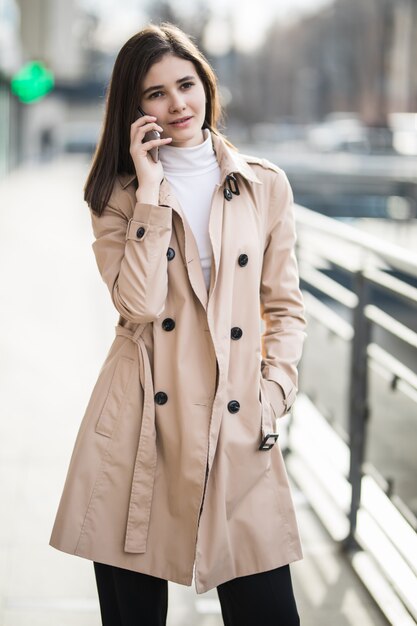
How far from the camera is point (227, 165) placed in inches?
104

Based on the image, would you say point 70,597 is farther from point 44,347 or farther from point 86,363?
point 44,347

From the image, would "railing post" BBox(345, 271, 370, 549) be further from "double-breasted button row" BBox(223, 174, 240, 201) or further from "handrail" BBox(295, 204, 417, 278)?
"double-breasted button row" BBox(223, 174, 240, 201)

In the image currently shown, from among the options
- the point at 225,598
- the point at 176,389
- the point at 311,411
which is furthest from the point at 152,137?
the point at 311,411

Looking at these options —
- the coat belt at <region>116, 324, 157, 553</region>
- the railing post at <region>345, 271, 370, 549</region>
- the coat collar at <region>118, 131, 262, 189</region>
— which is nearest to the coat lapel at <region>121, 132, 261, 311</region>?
the coat collar at <region>118, 131, 262, 189</region>

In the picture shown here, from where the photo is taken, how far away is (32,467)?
5.45 metres

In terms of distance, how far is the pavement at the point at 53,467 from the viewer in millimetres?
3770

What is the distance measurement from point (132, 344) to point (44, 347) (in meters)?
6.17

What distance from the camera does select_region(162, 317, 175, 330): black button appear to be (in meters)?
2.58

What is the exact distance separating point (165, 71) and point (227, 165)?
31cm

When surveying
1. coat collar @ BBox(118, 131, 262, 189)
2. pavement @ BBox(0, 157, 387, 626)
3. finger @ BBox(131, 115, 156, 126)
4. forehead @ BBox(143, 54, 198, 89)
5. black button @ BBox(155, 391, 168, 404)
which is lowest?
pavement @ BBox(0, 157, 387, 626)

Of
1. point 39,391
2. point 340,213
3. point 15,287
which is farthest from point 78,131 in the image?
point 39,391

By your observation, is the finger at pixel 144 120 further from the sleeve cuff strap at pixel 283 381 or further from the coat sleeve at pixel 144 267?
the sleeve cuff strap at pixel 283 381

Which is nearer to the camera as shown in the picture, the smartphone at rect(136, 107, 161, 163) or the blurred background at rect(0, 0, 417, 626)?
the smartphone at rect(136, 107, 161, 163)

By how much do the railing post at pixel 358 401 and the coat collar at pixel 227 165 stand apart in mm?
1620
